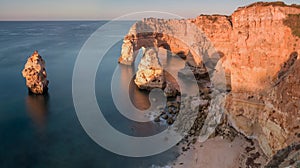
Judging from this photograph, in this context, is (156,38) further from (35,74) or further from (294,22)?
(294,22)

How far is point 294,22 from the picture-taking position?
16922mm

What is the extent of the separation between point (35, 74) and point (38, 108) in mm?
5339

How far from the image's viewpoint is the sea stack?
109ft

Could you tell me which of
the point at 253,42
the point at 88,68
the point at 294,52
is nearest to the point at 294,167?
the point at 294,52

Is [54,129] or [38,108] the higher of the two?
[38,108]

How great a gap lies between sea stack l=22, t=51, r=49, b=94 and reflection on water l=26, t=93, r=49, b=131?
90 cm

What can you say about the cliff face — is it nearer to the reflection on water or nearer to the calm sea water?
the calm sea water

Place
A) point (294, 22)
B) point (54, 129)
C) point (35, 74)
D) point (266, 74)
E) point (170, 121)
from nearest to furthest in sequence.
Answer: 1. point (294, 22)
2. point (266, 74)
3. point (54, 129)
4. point (170, 121)
5. point (35, 74)

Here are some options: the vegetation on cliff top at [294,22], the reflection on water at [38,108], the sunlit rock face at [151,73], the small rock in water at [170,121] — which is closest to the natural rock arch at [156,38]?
the sunlit rock face at [151,73]

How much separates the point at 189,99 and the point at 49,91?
62.4 feet

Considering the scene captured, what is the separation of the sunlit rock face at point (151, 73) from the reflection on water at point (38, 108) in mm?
12536

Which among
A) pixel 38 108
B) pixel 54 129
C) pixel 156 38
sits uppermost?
pixel 156 38

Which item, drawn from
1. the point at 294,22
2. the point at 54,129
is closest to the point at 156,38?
the point at 54,129

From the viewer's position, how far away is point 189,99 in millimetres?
29859
